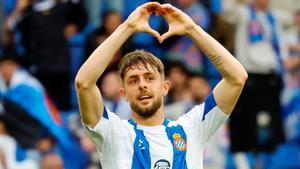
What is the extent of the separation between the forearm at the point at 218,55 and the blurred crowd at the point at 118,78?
516 cm

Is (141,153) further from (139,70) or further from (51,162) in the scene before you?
(51,162)

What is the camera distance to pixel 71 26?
43.4 ft

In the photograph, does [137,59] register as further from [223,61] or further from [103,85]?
[103,85]

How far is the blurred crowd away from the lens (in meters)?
12.2

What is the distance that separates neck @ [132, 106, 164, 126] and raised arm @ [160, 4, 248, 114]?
1.23 ft

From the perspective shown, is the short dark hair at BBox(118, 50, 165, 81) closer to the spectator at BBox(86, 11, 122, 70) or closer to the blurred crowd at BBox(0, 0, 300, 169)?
the blurred crowd at BBox(0, 0, 300, 169)

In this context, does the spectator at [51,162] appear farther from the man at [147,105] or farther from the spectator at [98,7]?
the man at [147,105]

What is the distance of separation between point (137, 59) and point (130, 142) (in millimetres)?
522

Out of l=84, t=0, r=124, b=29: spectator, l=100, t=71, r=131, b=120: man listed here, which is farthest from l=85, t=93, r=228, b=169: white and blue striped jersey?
l=84, t=0, r=124, b=29: spectator

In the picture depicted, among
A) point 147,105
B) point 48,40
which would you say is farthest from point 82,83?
point 48,40

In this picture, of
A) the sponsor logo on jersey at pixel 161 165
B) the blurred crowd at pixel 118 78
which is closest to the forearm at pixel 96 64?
the sponsor logo on jersey at pixel 161 165

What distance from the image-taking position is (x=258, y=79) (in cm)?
1341

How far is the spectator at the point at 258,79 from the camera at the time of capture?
1317cm

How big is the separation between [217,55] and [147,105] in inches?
21.1
